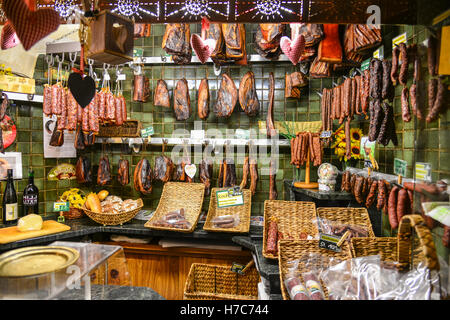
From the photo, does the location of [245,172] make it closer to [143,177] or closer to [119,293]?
[143,177]

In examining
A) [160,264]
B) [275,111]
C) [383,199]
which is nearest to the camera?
[383,199]

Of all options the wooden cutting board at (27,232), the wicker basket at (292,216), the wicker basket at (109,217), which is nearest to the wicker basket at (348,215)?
the wicker basket at (292,216)

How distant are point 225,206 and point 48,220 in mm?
2342

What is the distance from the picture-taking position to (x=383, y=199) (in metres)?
2.41

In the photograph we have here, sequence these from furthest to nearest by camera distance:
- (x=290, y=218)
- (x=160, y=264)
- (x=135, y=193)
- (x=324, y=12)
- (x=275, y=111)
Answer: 1. (x=135, y=193)
2. (x=275, y=111)
3. (x=160, y=264)
4. (x=290, y=218)
5. (x=324, y=12)

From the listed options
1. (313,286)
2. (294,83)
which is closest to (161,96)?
(294,83)

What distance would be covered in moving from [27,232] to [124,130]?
1871 mm

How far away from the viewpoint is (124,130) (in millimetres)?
4352

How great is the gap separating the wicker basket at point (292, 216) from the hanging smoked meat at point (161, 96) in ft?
6.89

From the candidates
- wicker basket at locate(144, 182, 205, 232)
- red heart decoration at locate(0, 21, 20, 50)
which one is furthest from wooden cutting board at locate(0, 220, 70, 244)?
red heart decoration at locate(0, 21, 20, 50)

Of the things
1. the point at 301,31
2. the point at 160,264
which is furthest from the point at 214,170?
the point at 301,31

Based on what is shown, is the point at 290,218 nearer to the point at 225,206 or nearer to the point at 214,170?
the point at 225,206

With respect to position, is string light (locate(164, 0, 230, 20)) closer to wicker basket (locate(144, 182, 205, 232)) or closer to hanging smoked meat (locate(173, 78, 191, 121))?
hanging smoked meat (locate(173, 78, 191, 121))

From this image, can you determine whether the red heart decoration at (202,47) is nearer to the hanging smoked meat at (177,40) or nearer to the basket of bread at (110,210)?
the hanging smoked meat at (177,40)
